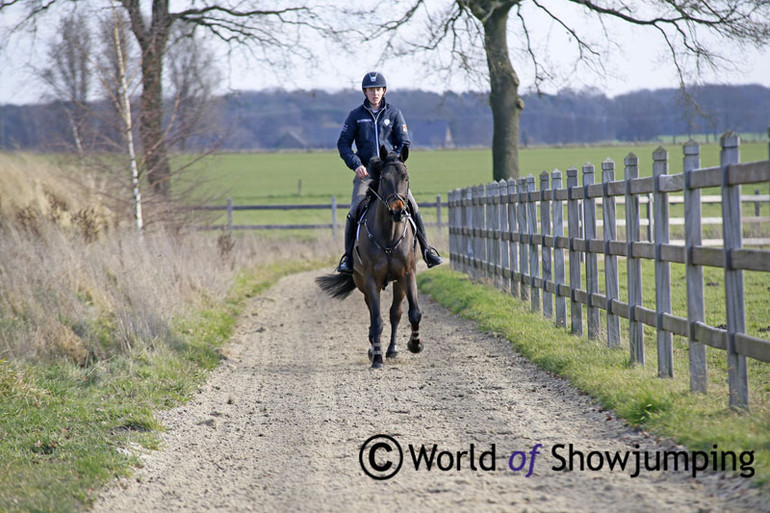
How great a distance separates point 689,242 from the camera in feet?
20.0

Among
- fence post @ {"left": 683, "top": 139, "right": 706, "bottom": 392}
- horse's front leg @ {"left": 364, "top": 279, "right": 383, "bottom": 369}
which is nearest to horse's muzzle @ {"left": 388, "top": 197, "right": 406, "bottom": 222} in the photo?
horse's front leg @ {"left": 364, "top": 279, "right": 383, "bottom": 369}

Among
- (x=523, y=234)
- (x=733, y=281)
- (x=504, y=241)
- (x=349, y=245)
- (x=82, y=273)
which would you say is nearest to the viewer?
(x=733, y=281)

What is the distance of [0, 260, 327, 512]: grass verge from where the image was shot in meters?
4.78

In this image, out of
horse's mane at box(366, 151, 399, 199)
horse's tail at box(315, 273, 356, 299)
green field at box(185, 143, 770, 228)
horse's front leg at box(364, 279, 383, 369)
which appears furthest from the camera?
A: green field at box(185, 143, 770, 228)

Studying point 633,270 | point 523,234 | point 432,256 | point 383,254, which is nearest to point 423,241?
point 432,256

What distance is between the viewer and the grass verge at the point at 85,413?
4777 millimetres

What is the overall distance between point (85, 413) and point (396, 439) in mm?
2717

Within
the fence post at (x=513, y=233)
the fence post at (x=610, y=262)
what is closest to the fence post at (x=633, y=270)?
the fence post at (x=610, y=262)

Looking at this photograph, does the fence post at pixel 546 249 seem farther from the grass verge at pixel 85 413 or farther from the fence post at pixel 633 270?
the grass verge at pixel 85 413

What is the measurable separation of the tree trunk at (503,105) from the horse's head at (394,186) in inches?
445

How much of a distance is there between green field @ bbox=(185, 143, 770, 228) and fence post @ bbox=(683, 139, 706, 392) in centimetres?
2276

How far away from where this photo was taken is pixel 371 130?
30.0ft

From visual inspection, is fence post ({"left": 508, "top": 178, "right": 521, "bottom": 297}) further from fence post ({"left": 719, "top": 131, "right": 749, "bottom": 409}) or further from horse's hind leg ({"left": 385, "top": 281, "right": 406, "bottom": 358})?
fence post ({"left": 719, "top": 131, "right": 749, "bottom": 409})

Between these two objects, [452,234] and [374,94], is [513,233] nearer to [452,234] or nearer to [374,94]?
[374,94]
